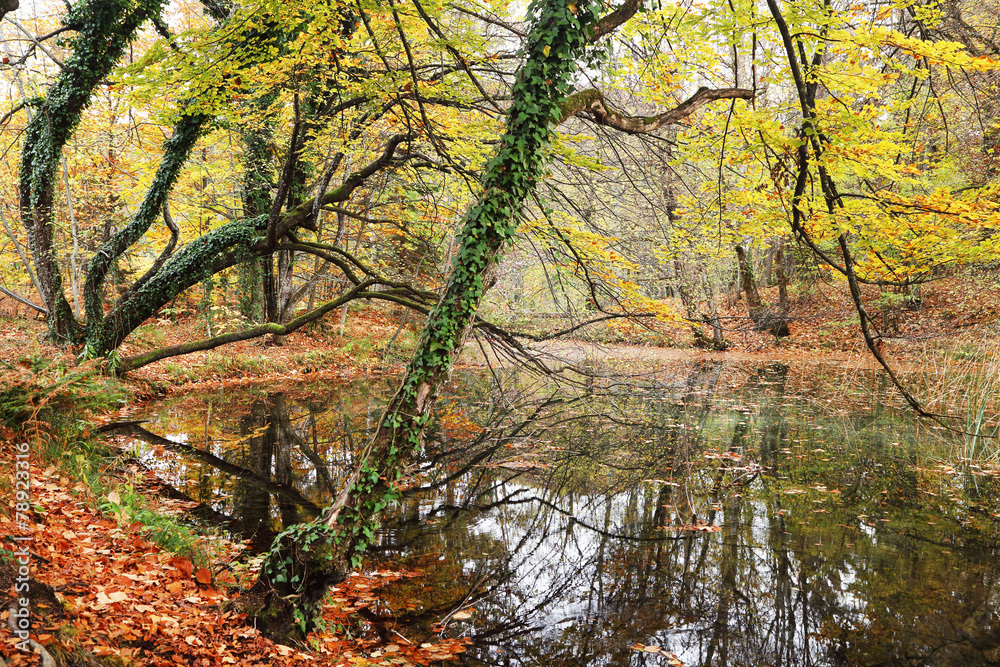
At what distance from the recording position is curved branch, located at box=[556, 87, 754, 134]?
428 cm

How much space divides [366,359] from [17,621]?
13756mm

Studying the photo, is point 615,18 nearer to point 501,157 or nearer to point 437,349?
point 501,157

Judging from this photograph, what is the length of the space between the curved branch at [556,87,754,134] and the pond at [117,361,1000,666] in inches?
95.1

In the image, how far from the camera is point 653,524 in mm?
5363

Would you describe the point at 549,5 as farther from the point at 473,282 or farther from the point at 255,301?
the point at 255,301

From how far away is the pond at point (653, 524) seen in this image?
3.62 metres

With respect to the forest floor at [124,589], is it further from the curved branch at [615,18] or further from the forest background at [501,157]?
the curved branch at [615,18]

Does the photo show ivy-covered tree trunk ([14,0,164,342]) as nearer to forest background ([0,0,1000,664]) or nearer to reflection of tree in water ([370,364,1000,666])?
forest background ([0,0,1000,664])

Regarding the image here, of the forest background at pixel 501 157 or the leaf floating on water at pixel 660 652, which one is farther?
the forest background at pixel 501 157

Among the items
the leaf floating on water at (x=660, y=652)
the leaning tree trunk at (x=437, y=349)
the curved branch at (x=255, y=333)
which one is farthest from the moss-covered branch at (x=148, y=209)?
the leaf floating on water at (x=660, y=652)

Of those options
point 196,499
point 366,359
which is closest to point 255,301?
point 366,359

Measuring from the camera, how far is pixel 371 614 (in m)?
3.76

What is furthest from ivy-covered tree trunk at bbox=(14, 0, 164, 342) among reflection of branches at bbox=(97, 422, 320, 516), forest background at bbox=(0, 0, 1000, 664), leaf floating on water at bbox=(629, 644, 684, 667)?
leaf floating on water at bbox=(629, 644, 684, 667)

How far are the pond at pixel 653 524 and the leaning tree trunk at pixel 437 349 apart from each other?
0.72 m
